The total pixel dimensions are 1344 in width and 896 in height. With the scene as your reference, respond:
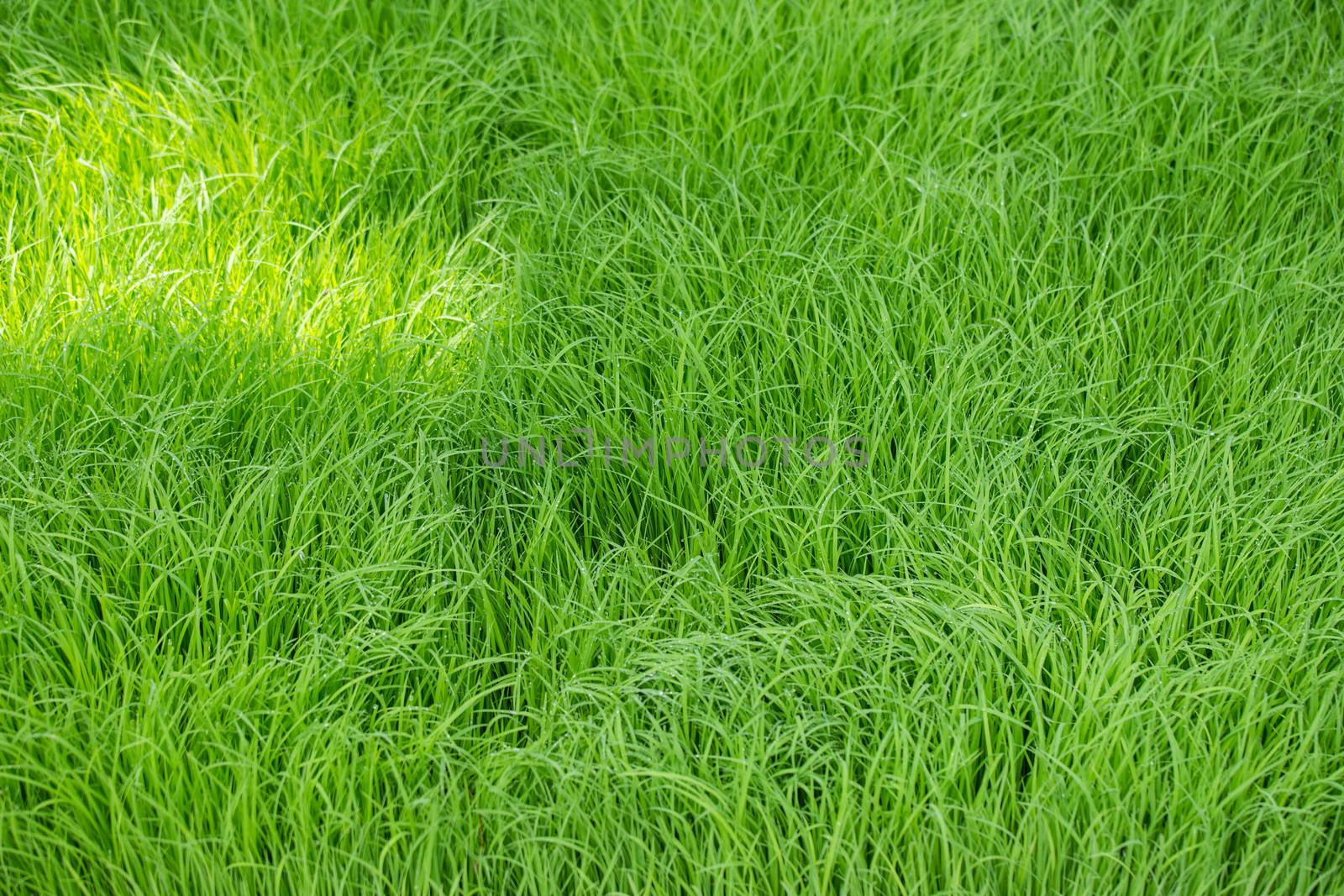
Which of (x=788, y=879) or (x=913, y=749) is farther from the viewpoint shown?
(x=913, y=749)

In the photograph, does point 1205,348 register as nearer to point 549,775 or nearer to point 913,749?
point 913,749

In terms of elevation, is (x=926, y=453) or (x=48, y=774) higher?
(x=926, y=453)

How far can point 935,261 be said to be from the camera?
9.30 ft

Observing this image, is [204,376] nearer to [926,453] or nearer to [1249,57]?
[926,453]

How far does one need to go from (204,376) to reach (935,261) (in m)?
1.81

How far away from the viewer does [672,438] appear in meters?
2.47

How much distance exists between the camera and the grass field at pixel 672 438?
1898mm

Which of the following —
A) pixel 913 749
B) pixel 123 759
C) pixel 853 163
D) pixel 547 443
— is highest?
pixel 853 163

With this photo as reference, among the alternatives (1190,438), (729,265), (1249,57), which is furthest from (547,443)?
(1249,57)

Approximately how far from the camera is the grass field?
1898mm

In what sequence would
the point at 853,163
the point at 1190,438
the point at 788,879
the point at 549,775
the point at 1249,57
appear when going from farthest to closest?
the point at 1249,57 < the point at 853,163 < the point at 1190,438 < the point at 549,775 < the point at 788,879

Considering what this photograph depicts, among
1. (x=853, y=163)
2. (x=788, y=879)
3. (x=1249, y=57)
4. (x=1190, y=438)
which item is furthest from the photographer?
(x=1249, y=57)

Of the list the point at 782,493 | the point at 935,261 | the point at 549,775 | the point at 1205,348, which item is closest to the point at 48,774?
the point at 549,775

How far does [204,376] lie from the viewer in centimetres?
248
